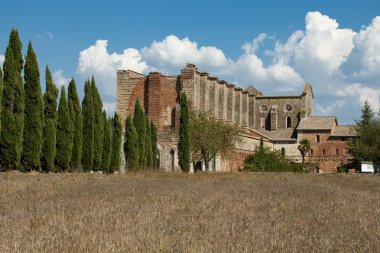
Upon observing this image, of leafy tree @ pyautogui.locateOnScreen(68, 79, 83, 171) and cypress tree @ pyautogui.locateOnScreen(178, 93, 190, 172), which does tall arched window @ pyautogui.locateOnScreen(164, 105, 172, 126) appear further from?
leafy tree @ pyautogui.locateOnScreen(68, 79, 83, 171)

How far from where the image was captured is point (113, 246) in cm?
552

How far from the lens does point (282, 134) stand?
82.1m

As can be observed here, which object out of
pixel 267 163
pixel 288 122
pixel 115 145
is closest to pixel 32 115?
pixel 115 145

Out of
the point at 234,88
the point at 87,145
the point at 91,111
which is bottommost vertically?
the point at 87,145

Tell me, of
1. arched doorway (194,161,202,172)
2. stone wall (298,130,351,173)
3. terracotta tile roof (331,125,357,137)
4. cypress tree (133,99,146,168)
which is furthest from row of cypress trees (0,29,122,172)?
terracotta tile roof (331,125,357,137)

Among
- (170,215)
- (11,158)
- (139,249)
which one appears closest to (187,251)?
(139,249)

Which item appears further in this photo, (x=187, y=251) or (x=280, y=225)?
(x=280, y=225)

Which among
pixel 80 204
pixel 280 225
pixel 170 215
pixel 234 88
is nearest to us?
pixel 280 225

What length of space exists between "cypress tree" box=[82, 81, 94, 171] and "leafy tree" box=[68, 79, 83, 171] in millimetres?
1230

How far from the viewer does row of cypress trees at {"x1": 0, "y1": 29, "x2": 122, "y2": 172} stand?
87.7 feet

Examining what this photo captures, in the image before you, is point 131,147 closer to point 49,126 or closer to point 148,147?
point 148,147

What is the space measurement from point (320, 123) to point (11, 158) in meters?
59.7

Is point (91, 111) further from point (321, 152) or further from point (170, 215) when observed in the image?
point (321, 152)

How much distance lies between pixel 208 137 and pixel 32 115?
24164mm
